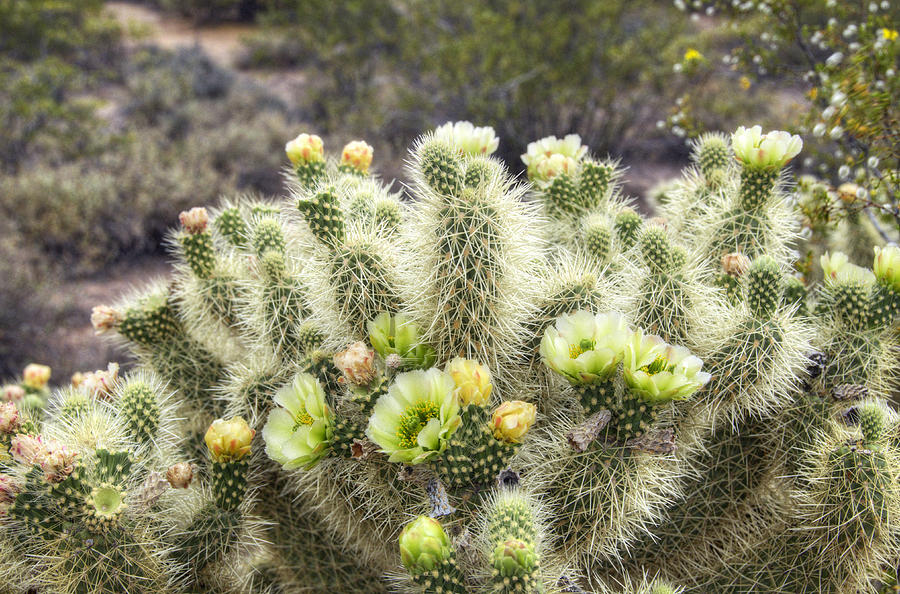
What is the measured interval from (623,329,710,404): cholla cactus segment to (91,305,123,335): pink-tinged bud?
1705 mm

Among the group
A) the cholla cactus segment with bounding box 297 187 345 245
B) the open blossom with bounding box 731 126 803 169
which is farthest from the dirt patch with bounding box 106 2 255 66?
the open blossom with bounding box 731 126 803 169

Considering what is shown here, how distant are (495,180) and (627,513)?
883 millimetres

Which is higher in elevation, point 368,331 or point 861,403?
point 368,331

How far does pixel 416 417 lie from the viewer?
4.70 feet

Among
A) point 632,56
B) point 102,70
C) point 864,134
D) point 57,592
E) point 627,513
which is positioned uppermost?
point 864,134

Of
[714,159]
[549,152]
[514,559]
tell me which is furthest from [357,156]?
[514,559]

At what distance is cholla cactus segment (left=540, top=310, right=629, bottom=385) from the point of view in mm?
1396

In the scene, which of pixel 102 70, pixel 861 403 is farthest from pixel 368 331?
pixel 102 70

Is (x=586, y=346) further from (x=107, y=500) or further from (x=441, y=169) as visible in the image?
(x=107, y=500)

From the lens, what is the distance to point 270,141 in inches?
288

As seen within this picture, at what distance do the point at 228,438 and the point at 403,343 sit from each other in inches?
19.6

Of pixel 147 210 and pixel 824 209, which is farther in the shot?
pixel 147 210

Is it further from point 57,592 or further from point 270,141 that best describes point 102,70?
point 57,592

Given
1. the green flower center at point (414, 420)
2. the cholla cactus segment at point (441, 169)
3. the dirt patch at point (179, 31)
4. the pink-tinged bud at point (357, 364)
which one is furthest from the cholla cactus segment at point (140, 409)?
the dirt patch at point (179, 31)
